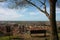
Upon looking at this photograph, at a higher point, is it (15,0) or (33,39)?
(15,0)

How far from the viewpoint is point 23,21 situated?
572 centimetres

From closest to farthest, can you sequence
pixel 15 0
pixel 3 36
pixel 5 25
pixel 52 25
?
pixel 52 25
pixel 15 0
pixel 3 36
pixel 5 25

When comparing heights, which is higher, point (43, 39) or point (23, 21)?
point (23, 21)

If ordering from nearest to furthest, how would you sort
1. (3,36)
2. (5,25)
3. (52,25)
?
(52,25), (3,36), (5,25)

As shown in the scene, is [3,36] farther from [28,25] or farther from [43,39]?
[43,39]

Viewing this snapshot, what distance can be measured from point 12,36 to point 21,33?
1.08 feet

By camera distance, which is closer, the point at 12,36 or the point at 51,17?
the point at 51,17

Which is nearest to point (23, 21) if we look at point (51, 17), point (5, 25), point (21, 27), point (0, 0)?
point (21, 27)

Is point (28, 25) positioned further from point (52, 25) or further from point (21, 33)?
point (52, 25)

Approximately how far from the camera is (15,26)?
18.7ft

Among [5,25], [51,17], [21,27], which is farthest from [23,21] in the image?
[51,17]

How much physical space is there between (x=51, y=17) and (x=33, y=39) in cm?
162

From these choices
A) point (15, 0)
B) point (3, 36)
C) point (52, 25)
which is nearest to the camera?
point (52, 25)

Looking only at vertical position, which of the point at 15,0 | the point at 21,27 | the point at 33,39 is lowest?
the point at 33,39
